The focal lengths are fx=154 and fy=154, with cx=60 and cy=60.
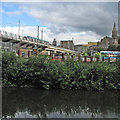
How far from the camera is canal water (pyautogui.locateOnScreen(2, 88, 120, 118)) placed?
20.3ft

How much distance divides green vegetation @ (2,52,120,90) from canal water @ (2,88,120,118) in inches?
18.5

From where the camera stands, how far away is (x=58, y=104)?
728 cm

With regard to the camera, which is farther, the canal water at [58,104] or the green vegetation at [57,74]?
the green vegetation at [57,74]

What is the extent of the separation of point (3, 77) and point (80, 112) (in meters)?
5.80

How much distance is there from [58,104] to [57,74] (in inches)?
91.9

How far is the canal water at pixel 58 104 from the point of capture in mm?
6191

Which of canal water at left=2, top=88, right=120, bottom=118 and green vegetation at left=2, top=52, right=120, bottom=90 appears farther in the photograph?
green vegetation at left=2, top=52, right=120, bottom=90

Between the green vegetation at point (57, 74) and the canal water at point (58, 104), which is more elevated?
the green vegetation at point (57, 74)

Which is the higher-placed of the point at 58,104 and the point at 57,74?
the point at 57,74

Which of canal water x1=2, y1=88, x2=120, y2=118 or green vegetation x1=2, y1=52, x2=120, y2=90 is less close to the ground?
green vegetation x1=2, y1=52, x2=120, y2=90

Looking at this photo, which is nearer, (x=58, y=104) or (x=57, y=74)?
(x=58, y=104)

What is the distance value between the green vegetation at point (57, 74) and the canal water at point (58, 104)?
0.47 meters

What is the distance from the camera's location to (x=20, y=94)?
865 centimetres

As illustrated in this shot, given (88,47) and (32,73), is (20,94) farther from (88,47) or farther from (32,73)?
(88,47)
